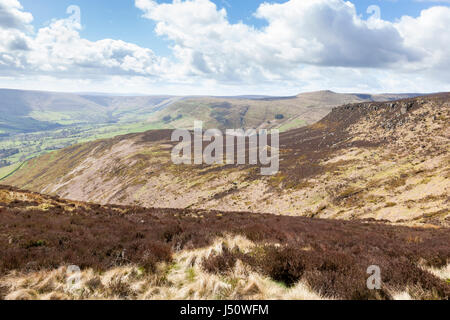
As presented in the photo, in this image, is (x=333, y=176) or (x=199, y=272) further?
(x=333, y=176)

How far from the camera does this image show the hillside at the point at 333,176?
3812 cm

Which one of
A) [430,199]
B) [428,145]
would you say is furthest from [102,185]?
[428,145]

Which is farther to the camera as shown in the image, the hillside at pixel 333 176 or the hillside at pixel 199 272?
the hillside at pixel 333 176

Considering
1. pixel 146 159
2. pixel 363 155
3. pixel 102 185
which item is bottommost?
pixel 102 185

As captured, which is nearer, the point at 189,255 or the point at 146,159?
the point at 189,255

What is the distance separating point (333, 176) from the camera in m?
55.7

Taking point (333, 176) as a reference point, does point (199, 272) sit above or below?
above

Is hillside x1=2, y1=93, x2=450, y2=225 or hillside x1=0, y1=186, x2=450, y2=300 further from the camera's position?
hillside x1=2, y1=93, x2=450, y2=225

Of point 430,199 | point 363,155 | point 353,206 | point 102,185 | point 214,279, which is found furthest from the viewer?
point 102,185

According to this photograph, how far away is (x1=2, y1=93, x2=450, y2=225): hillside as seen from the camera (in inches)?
1501

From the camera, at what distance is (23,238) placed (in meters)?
9.27

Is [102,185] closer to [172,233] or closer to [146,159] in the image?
[146,159]

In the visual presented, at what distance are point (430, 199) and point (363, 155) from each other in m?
34.7
